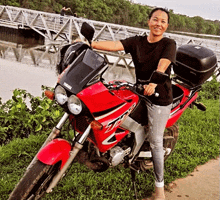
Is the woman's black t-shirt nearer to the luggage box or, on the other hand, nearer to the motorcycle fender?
the luggage box

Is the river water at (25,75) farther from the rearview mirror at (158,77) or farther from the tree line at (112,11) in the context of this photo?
the tree line at (112,11)

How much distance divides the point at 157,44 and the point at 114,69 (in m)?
9.25

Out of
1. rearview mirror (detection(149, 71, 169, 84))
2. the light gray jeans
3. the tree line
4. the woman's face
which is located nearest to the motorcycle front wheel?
the light gray jeans

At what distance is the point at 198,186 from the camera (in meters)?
3.52

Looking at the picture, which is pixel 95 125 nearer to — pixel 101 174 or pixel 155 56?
pixel 155 56

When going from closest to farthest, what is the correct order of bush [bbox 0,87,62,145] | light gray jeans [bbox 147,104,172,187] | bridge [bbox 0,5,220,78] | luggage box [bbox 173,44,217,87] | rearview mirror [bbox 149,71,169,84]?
rearview mirror [bbox 149,71,169,84] < light gray jeans [bbox 147,104,172,187] < luggage box [bbox 173,44,217,87] < bush [bbox 0,87,62,145] < bridge [bbox 0,5,220,78]

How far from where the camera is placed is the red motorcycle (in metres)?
2.15

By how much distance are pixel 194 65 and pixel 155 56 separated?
0.96 meters

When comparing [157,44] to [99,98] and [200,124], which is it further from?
[200,124]

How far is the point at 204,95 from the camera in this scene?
297 inches

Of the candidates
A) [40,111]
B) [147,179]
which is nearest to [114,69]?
[40,111]

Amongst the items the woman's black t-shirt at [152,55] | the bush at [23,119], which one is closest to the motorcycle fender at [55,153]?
the woman's black t-shirt at [152,55]

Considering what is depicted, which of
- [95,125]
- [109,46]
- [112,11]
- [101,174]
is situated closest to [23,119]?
[101,174]

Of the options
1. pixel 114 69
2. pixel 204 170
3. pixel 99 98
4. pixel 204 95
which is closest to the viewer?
pixel 99 98
